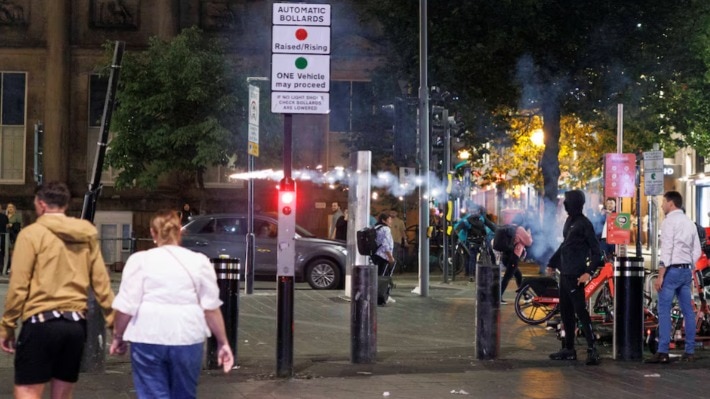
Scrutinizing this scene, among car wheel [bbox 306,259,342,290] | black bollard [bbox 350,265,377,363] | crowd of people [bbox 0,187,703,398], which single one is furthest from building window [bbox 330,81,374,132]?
crowd of people [bbox 0,187,703,398]

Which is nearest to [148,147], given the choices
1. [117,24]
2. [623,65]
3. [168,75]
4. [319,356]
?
[168,75]

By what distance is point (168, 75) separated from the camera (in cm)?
3038

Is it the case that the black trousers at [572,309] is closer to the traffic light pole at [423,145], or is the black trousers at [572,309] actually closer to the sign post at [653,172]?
the traffic light pole at [423,145]

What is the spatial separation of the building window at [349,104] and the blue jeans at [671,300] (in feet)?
73.1

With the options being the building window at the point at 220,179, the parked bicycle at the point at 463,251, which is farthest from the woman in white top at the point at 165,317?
the building window at the point at 220,179

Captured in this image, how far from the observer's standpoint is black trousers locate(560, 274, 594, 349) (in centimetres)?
1238

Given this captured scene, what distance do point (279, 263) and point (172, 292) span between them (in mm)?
4918

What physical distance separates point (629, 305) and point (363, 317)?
9.40ft

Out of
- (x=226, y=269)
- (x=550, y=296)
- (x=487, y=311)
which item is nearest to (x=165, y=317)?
(x=226, y=269)

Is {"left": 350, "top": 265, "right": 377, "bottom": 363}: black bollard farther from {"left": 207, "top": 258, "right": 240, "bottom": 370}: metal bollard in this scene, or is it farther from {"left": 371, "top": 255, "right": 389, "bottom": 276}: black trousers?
{"left": 371, "top": 255, "right": 389, "bottom": 276}: black trousers

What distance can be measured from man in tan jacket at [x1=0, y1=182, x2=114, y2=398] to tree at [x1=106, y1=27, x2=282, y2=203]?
23.2 meters

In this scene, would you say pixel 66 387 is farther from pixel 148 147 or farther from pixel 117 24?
pixel 117 24

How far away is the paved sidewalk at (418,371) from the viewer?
10.3m

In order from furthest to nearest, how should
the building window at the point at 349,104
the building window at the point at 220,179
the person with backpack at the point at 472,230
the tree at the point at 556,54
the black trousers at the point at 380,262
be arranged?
the building window at the point at 220,179
the building window at the point at 349,104
the tree at the point at 556,54
the person with backpack at the point at 472,230
the black trousers at the point at 380,262
